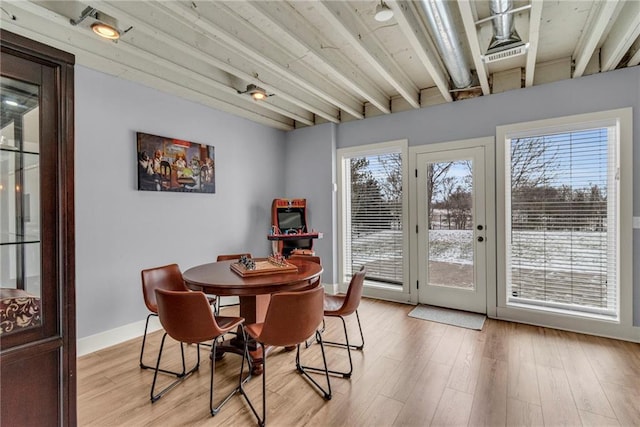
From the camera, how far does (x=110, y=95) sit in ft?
9.74

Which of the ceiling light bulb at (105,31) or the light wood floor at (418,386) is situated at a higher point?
the ceiling light bulb at (105,31)

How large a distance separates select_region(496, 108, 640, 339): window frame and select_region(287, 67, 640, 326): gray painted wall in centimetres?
6

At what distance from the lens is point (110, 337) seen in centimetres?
295

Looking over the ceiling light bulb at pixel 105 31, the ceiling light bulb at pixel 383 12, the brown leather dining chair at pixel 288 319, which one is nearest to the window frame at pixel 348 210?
the ceiling light bulb at pixel 383 12

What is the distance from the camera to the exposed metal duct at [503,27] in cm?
206

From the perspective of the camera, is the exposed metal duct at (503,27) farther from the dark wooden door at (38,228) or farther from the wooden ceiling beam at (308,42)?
the dark wooden door at (38,228)

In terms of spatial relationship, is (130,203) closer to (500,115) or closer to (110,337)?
(110,337)

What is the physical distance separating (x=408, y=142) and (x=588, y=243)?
7.49 feet

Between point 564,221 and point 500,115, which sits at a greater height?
point 500,115

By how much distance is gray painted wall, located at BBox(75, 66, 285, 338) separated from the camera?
2812 millimetres

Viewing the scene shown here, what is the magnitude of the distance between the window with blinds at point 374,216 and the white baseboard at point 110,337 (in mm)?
2785

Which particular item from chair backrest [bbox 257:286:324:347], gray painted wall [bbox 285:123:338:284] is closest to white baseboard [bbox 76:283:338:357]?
chair backrest [bbox 257:286:324:347]

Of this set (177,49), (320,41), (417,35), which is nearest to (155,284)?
(177,49)

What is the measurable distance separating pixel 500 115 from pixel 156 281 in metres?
4.08
